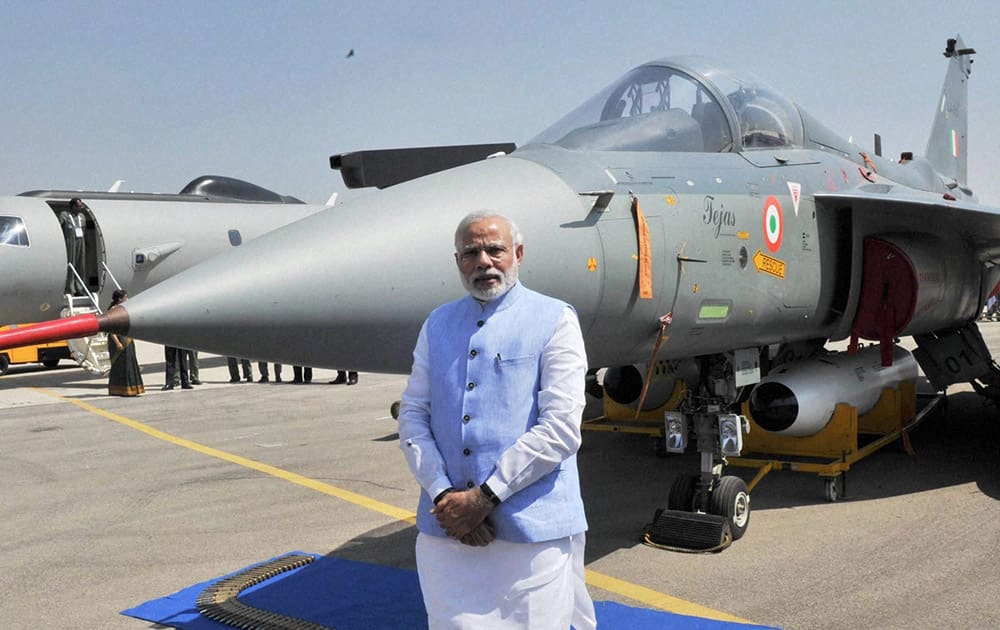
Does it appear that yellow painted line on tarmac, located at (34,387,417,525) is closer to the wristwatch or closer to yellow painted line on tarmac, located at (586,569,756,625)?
yellow painted line on tarmac, located at (586,569,756,625)

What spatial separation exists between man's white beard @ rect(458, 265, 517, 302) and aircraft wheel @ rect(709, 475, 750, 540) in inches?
126

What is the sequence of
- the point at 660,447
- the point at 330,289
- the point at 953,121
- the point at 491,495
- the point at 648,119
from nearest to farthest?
Answer: the point at 491,495
the point at 330,289
the point at 648,119
the point at 660,447
the point at 953,121

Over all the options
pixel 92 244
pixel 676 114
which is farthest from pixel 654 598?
pixel 92 244

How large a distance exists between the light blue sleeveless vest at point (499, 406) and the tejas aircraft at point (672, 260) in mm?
668

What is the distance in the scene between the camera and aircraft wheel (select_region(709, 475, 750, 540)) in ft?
18.0

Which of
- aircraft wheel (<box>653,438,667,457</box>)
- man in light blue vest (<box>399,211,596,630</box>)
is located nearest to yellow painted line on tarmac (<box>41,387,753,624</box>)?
man in light blue vest (<box>399,211,596,630</box>)

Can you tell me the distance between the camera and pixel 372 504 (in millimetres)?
6793

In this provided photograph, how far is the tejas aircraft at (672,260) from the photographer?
3326 mm

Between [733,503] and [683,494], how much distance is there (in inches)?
12.7

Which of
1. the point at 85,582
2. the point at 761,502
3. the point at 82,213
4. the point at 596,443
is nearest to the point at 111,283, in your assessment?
the point at 82,213

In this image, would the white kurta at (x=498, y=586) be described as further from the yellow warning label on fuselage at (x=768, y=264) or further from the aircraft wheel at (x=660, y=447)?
the aircraft wheel at (x=660, y=447)

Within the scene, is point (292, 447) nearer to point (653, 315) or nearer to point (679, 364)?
point (679, 364)

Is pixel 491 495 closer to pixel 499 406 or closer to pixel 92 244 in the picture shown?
pixel 499 406

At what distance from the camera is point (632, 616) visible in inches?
167
